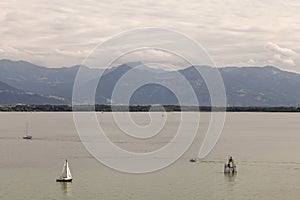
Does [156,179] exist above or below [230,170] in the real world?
below

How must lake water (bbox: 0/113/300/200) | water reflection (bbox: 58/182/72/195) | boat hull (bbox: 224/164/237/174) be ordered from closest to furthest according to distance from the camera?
lake water (bbox: 0/113/300/200) → water reflection (bbox: 58/182/72/195) → boat hull (bbox: 224/164/237/174)

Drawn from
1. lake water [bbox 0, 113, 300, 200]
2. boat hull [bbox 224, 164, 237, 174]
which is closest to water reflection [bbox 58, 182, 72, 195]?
lake water [bbox 0, 113, 300, 200]

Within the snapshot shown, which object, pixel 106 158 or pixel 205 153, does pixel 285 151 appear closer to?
pixel 205 153

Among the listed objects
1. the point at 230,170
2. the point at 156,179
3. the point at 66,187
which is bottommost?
the point at 66,187

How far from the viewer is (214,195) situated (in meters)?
63.7

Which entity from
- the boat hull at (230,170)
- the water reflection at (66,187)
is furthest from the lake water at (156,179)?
the boat hull at (230,170)

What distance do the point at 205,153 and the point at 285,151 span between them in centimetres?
1932

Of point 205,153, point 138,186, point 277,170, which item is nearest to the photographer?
point 138,186

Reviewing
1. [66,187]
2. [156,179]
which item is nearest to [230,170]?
[156,179]

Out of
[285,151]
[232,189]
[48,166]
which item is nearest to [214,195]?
[232,189]

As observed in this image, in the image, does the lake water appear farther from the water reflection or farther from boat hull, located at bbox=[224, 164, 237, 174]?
boat hull, located at bbox=[224, 164, 237, 174]

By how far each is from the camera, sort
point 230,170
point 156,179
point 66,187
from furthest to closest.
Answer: point 230,170 → point 156,179 → point 66,187

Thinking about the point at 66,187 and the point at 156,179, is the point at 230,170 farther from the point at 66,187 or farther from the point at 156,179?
the point at 66,187

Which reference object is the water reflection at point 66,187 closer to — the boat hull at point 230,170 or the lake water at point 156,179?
the lake water at point 156,179
